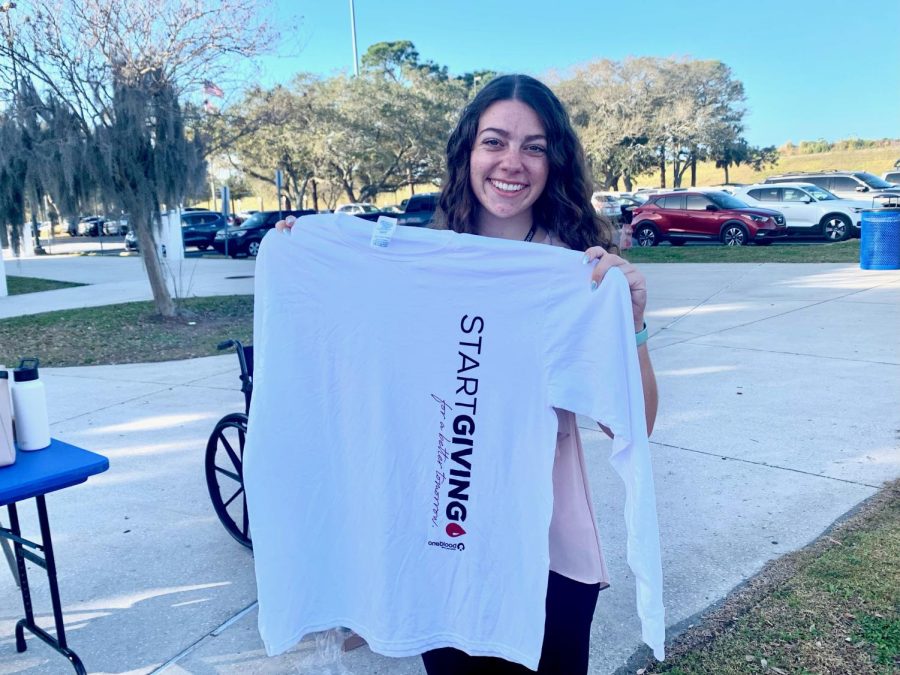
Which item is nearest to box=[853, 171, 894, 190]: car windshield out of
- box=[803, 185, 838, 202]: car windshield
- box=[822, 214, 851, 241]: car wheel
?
box=[803, 185, 838, 202]: car windshield

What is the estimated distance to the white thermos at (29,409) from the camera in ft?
7.92

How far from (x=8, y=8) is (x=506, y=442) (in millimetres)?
9244

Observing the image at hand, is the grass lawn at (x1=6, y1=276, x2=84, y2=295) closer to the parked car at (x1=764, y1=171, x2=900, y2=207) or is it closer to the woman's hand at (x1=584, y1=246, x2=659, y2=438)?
the woman's hand at (x1=584, y1=246, x2=659, y2=438)

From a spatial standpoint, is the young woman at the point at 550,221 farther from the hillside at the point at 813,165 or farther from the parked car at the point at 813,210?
the hillside at the point at 813,165

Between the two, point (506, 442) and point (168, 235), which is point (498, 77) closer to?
point (506, 442)

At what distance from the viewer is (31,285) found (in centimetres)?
1628

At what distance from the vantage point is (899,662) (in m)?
2.54

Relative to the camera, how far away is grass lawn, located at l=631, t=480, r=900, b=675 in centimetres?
257

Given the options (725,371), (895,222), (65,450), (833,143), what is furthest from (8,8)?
(833,143)

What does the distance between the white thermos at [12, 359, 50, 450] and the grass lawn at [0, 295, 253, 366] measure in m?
5.70

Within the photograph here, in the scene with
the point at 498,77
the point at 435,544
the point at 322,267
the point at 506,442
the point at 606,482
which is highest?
the point at 498,77

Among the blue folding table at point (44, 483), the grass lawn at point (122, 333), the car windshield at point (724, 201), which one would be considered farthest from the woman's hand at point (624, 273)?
the car windshield at point (724, 201)

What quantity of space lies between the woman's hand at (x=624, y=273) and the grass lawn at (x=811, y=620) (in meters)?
1.46

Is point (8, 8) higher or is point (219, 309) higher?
point (8, 8)
